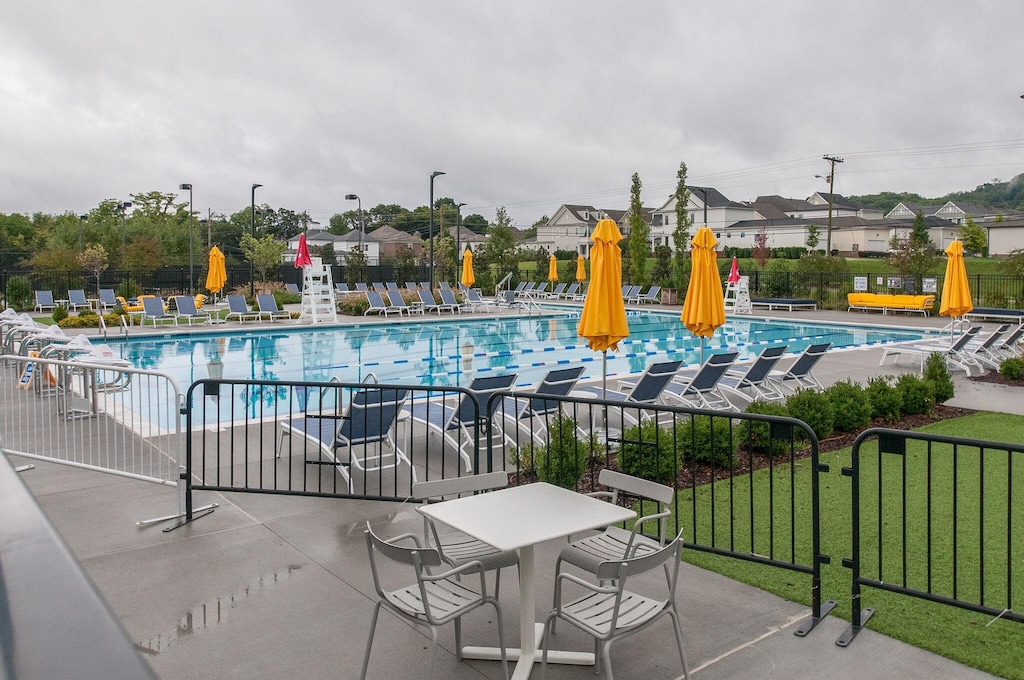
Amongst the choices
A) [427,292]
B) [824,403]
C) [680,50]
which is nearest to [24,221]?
[427,292]

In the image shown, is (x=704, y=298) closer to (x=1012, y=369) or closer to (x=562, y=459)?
(x=562, y=459)

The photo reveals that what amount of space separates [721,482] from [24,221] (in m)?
84.7

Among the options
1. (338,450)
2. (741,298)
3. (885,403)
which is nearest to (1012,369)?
(885,403)

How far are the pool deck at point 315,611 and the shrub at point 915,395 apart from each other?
6.56m

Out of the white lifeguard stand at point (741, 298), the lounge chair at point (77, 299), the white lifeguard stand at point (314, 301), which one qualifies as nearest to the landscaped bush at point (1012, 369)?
the white lifeguard stand at point (741, 298)

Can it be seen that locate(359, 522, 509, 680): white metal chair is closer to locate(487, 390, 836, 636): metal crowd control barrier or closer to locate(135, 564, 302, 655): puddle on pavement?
locate(135, 564, 302, 655): puddle on pavement

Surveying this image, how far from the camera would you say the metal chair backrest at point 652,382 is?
32.1ft

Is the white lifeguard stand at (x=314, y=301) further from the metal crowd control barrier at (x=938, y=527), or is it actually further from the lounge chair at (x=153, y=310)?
the metal crowd control barrier at (x=938, y=527)

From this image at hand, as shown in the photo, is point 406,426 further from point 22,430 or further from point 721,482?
point 22,430

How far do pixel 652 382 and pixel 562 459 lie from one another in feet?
11.0

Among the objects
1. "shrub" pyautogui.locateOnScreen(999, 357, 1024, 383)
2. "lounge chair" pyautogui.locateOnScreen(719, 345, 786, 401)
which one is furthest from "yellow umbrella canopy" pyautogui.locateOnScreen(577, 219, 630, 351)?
"shrub" pyautogui.locateOnScreen(999, 357, 1024, 383)

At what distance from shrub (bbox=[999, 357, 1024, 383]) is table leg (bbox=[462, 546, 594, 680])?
482 inches

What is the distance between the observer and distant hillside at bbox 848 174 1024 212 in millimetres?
116438

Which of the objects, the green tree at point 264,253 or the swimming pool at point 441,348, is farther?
the green tree at point 264,253
